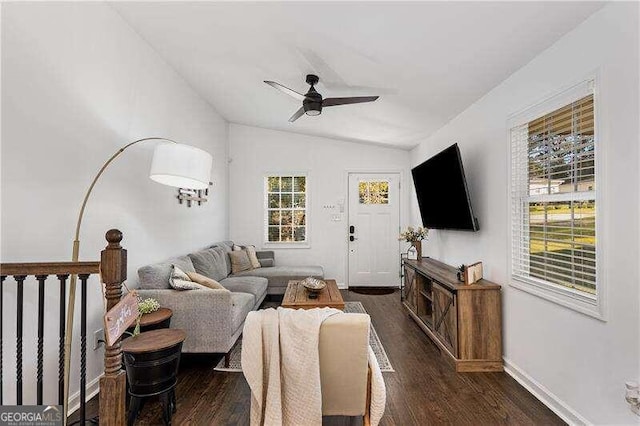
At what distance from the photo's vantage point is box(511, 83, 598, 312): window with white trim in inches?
81.0

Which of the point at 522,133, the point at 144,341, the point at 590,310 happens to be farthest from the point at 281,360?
the point at 522,133

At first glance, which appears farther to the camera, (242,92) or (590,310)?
(242,92)

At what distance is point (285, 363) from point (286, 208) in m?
4.38

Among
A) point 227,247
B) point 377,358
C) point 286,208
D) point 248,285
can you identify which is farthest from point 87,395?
point 286,208

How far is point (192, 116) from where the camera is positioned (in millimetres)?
4305

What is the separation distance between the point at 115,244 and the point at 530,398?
2969 millimetres

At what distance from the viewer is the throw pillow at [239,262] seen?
4855 mm

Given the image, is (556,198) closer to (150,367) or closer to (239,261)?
(150,367)

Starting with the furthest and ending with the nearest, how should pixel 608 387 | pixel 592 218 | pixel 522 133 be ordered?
1. pixel 522 133
2. pixel 592 218
3. pixel 608 387

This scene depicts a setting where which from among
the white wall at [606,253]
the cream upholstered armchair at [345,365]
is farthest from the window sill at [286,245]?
the cream upholstered armchair at [345,365]

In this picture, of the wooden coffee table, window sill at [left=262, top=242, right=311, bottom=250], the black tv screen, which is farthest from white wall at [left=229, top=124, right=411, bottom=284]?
the wooden coffee table

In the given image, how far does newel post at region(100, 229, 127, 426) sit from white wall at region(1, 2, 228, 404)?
2.98 feet

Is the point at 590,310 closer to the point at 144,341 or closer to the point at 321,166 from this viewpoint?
the point at 144,341

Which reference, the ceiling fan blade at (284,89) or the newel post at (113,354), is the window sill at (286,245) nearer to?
the ceiling fan blade at (284,89)
